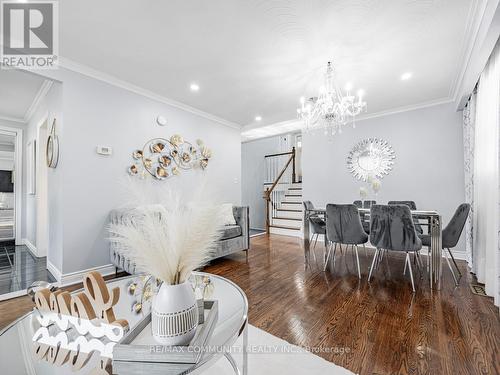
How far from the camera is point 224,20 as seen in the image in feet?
6.32

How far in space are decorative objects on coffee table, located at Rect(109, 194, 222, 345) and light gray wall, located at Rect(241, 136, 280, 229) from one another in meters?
5.99

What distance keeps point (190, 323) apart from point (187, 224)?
1.15 ft

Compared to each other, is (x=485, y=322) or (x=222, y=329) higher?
(x=222, y=329)

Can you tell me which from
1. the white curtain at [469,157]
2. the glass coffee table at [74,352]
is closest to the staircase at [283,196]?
the white curtain at [469,157]

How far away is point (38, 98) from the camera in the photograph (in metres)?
3.41

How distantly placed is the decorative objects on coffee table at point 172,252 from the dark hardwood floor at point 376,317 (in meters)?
1.13

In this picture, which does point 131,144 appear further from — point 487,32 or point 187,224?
point 487,32

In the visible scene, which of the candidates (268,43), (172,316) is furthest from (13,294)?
(268,43)

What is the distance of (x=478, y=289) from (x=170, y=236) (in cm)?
323

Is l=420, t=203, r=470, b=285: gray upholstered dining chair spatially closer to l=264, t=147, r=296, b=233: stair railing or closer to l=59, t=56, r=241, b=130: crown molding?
l=264, t=147, r=296, b=233: stair railing

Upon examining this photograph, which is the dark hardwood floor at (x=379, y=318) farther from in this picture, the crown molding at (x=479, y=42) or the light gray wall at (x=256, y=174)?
the light gray wall at (x=256, y=174)

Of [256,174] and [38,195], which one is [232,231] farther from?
[256,174]

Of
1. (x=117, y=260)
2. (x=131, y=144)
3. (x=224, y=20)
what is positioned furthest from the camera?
(x=131, y=144)

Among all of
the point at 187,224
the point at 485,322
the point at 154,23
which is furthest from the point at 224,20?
the point at 485,322
